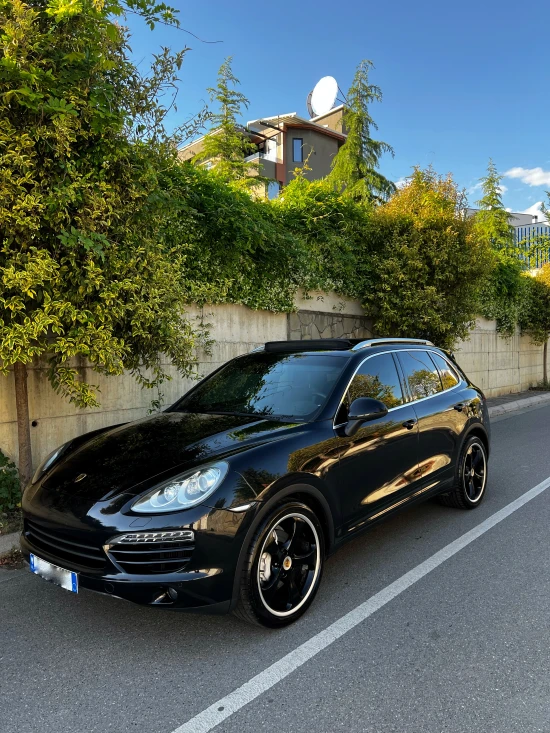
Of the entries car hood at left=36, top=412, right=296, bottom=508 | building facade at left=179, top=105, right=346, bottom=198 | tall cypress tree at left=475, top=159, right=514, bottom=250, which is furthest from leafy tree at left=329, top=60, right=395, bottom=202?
car hood at left=36, top=412, right=296, bottom=508

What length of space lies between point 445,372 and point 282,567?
2.81 meters

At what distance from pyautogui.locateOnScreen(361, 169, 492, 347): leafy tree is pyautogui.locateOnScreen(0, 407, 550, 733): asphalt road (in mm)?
6700

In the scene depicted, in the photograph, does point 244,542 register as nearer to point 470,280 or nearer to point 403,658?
point 403,658

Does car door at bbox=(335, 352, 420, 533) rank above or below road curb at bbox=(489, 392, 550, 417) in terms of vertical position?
above

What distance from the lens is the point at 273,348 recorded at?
4.61 m

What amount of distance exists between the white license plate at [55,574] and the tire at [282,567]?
0.85m

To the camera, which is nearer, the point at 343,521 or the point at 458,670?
the point at 458,670

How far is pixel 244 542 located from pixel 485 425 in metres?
3.48

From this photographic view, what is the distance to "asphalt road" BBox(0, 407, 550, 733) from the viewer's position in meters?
2.31

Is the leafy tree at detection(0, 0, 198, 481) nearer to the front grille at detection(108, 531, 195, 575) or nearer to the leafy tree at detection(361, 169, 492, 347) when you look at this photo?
the front grille at detection(108, 531, 195, 575)

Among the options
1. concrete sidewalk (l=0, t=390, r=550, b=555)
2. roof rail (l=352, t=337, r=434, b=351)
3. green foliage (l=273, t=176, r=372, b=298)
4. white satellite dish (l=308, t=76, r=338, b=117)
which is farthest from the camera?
white satellite dish (l=308, t=76, r=338, b=117)

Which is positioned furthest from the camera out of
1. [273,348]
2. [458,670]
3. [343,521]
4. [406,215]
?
[406,215]

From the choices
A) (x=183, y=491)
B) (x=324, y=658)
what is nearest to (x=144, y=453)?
(x=183, y=491)

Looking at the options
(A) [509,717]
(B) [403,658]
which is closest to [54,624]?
(B) [403,658]
